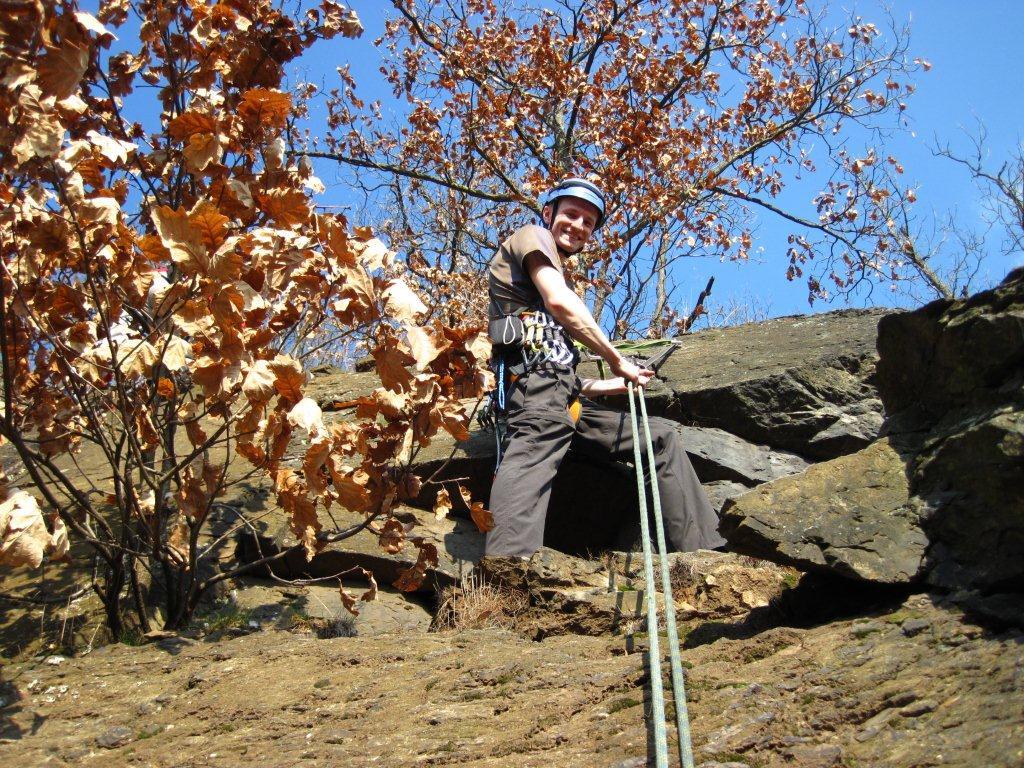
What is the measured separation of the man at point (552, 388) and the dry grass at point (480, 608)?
0.25 m

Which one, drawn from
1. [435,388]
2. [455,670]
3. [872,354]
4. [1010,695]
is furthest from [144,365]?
[872,354]

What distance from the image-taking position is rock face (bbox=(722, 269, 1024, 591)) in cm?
281

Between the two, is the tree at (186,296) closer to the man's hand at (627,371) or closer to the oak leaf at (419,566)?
the oak leaf at (419,566)

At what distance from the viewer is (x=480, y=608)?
4316 mm

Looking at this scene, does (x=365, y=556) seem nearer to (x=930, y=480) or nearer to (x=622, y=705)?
(x=622, y=705)

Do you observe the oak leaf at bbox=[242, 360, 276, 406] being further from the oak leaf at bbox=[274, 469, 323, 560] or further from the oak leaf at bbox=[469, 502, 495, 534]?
the oak leaf at bbox=[469, 502, 495, 534]

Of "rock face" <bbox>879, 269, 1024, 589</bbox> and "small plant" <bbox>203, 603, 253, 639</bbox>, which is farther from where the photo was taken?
"small plant" <bbox>203, 603, 253, 639</bbox>

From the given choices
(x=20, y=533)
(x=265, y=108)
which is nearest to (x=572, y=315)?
(x=265, y=108)

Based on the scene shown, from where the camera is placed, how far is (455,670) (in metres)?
3.43

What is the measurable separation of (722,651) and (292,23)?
3.36 m

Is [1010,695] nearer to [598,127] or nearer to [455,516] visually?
[455,516]

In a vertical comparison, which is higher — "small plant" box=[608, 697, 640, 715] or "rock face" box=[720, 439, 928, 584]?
"rock face" box=[720, 439, 928, 584]

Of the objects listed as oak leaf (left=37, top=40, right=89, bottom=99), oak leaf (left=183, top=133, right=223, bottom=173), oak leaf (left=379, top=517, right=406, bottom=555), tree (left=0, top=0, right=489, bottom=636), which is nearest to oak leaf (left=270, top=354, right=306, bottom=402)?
tree (left=0, top=0, right=489, bottom=636)

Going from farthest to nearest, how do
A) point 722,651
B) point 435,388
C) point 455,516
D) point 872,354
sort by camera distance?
point 872,354 → point 455,516 → point 435,388 → point 722,651
